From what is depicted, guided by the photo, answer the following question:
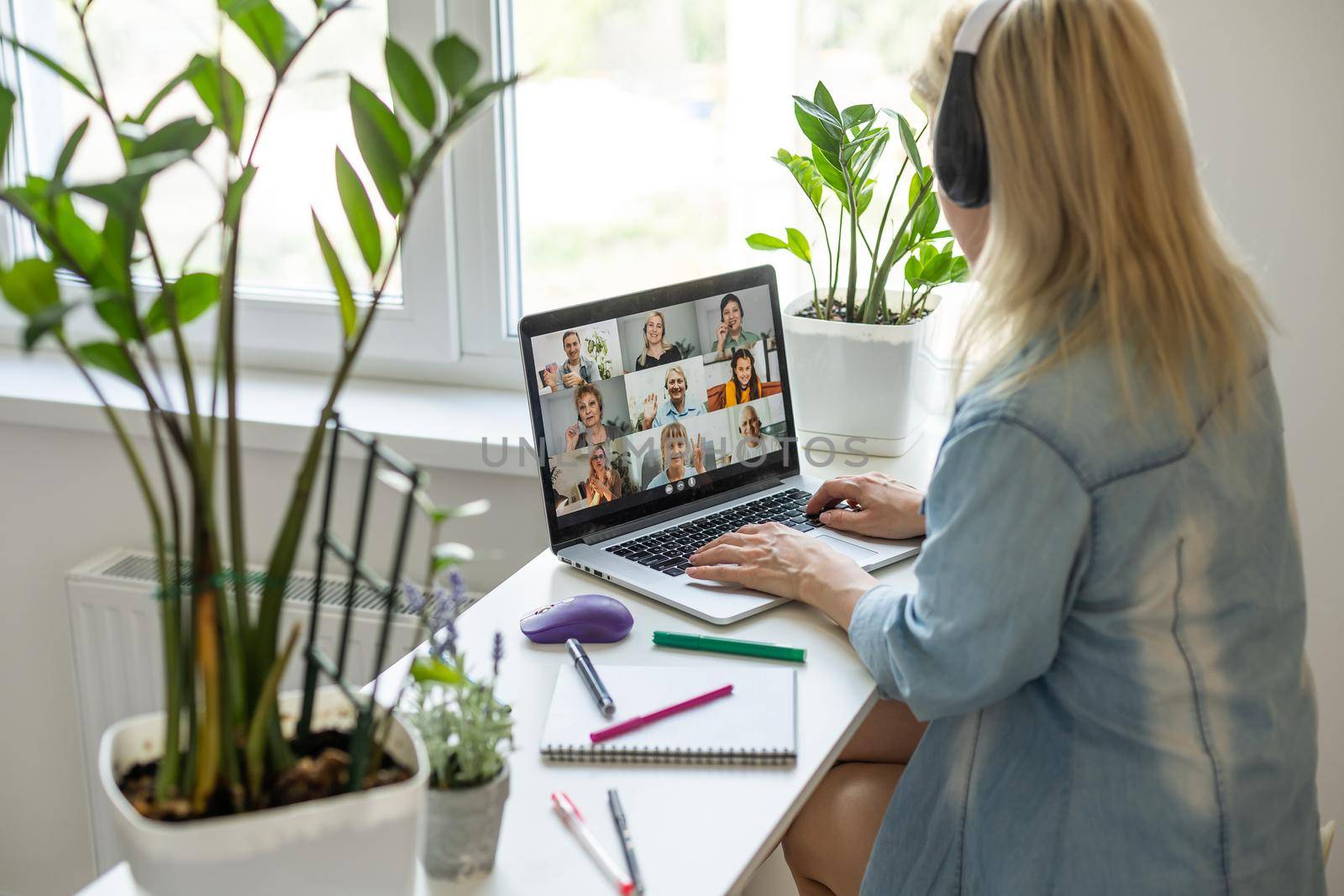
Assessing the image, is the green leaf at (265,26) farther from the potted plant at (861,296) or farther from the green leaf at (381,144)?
the potted plant at (861,296)

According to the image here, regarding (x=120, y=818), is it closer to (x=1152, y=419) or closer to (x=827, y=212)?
(x=1152, y=419)

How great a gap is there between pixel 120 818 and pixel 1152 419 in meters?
0.70

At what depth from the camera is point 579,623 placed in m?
1.08

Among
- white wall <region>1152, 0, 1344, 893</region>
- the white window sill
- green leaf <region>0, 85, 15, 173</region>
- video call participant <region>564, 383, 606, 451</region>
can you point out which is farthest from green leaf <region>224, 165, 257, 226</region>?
white wall <region>1152, 0, 1344, 893</region>

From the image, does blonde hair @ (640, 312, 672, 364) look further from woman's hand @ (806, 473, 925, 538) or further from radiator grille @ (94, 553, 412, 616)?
radiator grille @ (94, 553, 412, 616)

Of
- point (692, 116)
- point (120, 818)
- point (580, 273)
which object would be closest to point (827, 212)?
point (692, 116)

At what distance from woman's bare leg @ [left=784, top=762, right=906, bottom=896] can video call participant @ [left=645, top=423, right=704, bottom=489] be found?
354 millimetres

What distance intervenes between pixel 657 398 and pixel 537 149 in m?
0.64

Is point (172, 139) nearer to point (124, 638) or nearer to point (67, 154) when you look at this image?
point (67, 154)

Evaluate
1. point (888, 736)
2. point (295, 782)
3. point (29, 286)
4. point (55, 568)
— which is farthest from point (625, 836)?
point (55, 568)

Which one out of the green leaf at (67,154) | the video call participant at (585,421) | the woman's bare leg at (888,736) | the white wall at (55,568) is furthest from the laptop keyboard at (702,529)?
the green leaf at (67,154)

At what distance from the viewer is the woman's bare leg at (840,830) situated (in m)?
1.21

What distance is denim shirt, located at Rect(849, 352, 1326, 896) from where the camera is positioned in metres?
0.86

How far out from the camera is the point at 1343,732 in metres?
1.63
